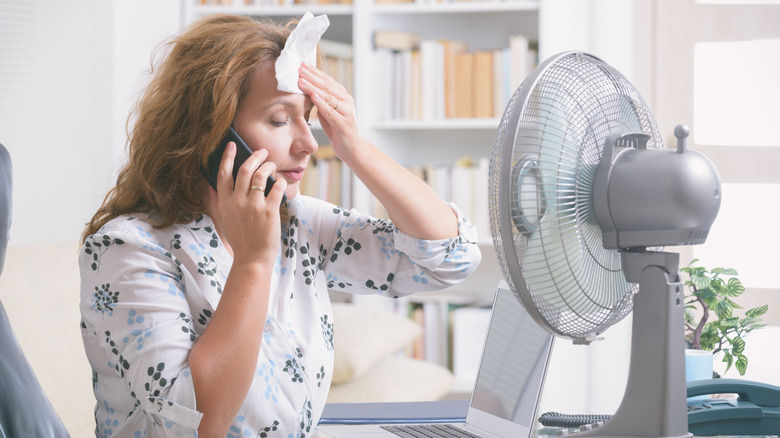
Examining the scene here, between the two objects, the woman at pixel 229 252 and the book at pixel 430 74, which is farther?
the book at pixel 430 74

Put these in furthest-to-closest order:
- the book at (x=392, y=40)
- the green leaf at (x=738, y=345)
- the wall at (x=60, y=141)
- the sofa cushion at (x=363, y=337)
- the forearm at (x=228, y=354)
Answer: the book at (x=392, y=40) < the sofa cushion at (x=363, y=337) < the wall at (x=60, y=141) < the green leaf at (x=738, y=345) < the forearm at (x=228, y=354)

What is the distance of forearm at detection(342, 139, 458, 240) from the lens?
46.6 inches

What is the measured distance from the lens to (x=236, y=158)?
111 cm

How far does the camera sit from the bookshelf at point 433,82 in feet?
9.67

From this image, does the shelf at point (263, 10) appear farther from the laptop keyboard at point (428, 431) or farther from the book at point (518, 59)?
the laptop keyboard at point (428, 431)

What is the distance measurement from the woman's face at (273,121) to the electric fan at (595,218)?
0.42 m

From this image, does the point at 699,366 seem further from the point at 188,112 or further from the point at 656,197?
the point at 188,112

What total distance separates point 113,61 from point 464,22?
51.6 inches

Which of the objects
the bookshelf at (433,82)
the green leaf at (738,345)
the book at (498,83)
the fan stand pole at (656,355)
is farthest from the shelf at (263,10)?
the fan stand pole at (656,355)

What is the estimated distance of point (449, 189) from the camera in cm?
297

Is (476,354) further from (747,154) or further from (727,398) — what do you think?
(727,398)

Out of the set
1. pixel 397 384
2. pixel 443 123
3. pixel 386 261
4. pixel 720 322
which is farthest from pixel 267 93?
pixel 443 123

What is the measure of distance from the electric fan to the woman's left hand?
390 mm

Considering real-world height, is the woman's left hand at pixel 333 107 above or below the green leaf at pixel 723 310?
above
